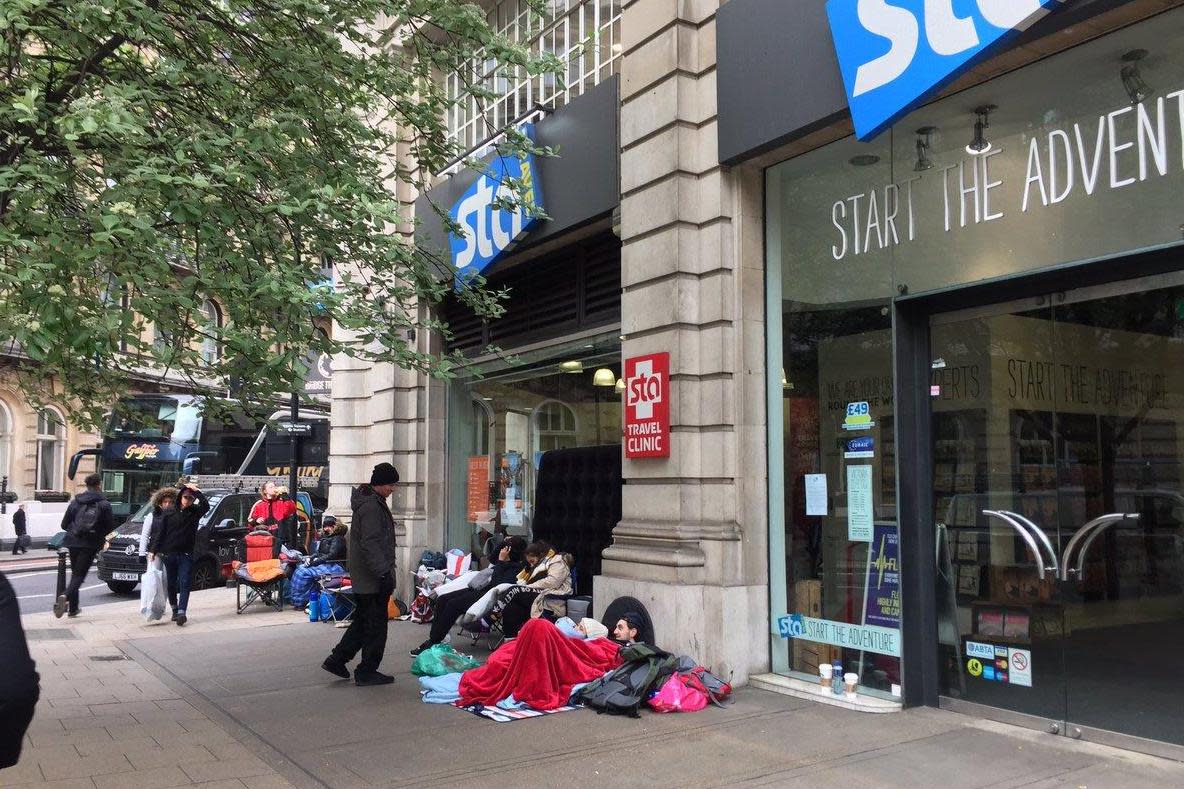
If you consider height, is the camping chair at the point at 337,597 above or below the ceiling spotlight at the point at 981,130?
below

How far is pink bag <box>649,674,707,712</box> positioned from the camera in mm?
7113

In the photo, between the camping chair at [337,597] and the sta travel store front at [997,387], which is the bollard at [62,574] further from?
the sta travel store front at [997,387]

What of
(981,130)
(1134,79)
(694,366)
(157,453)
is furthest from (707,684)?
(157,453)

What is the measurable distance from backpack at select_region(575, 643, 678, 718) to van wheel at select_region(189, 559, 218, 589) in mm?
12496

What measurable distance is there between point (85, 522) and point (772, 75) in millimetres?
11461

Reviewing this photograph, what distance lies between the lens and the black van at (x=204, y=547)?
17172 mm

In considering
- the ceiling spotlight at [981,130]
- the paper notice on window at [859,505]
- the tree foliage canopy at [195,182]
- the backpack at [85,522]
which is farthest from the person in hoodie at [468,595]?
the backpack at [85,522]

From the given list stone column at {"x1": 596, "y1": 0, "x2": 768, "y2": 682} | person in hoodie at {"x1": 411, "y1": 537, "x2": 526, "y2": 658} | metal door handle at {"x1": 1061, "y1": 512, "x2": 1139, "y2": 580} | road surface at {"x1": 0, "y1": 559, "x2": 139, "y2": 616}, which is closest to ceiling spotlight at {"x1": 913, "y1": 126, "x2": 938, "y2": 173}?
stone column at {"x1": 596, "y1": 0, "x2": 768, "y2": 682}

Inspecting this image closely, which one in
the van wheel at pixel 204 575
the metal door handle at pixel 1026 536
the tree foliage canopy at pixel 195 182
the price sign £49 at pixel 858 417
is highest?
the tree foliage canopy at pixel 195 182

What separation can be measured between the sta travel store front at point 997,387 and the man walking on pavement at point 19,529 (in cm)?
2933

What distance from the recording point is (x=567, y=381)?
11.4 metres

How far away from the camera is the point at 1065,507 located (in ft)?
20.7

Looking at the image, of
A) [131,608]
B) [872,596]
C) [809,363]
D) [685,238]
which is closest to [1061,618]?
[872,596]

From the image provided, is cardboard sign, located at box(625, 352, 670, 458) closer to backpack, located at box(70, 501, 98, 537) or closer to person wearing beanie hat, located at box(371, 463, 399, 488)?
person wearing beanie hat, located at box(371, 463, 399, 488)
